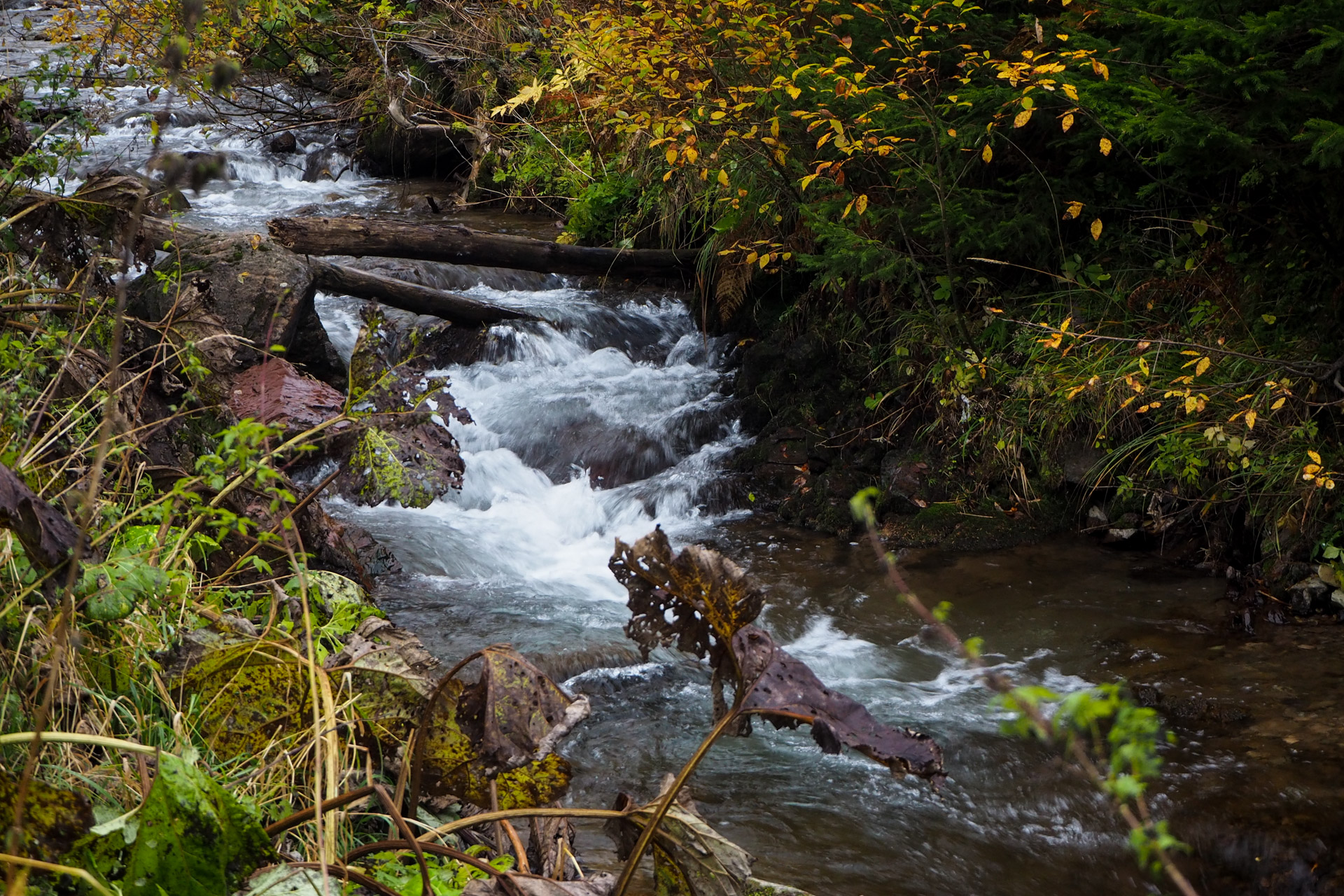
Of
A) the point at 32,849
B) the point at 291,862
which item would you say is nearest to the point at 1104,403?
Result: the point at 291,862

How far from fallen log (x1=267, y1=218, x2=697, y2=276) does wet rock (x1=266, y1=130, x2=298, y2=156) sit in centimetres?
709

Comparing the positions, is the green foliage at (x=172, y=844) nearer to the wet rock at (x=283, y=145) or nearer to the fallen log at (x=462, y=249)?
the fallen log at (x=462, y=249)

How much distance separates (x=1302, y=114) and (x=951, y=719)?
2.92 meters

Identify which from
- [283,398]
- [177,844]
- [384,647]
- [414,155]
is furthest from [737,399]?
[414,155]

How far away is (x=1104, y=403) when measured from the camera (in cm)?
509

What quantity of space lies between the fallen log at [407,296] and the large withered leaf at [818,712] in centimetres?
534

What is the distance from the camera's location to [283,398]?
304cm

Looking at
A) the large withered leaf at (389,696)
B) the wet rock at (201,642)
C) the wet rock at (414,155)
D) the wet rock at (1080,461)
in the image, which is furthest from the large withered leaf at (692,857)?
the wet rock at (414,155)

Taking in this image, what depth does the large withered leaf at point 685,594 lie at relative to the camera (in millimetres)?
1766

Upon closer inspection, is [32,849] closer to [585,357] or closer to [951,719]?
[951,719]

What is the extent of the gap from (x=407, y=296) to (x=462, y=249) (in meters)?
0.58

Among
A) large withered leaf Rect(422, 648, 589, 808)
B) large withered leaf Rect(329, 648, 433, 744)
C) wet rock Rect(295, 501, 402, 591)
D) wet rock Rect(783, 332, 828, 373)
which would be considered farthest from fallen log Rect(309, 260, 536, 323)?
large withered leaf Rect(422, 648, 589, 808)

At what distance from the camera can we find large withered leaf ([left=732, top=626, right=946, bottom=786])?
163 centimetres

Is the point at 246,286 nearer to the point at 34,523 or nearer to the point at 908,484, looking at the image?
the point at 908,484
